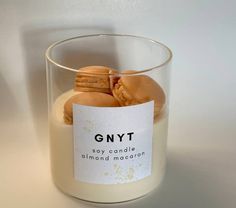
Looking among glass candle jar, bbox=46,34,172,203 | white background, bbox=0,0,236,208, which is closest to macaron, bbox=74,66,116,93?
glass candle jar, bbox=46,34,172,203

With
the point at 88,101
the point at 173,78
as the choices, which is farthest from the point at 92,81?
the point at 173,78

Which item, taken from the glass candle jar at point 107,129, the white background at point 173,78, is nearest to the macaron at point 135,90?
the glass candle jar at point 107,129

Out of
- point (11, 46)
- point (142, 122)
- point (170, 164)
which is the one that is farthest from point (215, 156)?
point (11, 46)

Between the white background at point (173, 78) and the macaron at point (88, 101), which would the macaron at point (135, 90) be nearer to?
the macaron at point (88, 101)

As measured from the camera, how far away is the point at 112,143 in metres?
0.55

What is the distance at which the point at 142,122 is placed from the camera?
55cm

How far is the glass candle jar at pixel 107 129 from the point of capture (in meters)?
0.54

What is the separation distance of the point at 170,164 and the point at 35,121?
185 millimetres

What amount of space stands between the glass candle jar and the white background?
0.04 m

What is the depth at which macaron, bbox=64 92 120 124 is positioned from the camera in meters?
0.55

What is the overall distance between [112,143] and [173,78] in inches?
7.5

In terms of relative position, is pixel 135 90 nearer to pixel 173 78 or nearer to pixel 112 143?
pixel 112 143

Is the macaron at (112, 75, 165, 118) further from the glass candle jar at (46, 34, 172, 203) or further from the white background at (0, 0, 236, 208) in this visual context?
the white background at (0, 0, 236, 208)

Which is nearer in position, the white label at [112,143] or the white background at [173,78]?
the white label at [112,143]
